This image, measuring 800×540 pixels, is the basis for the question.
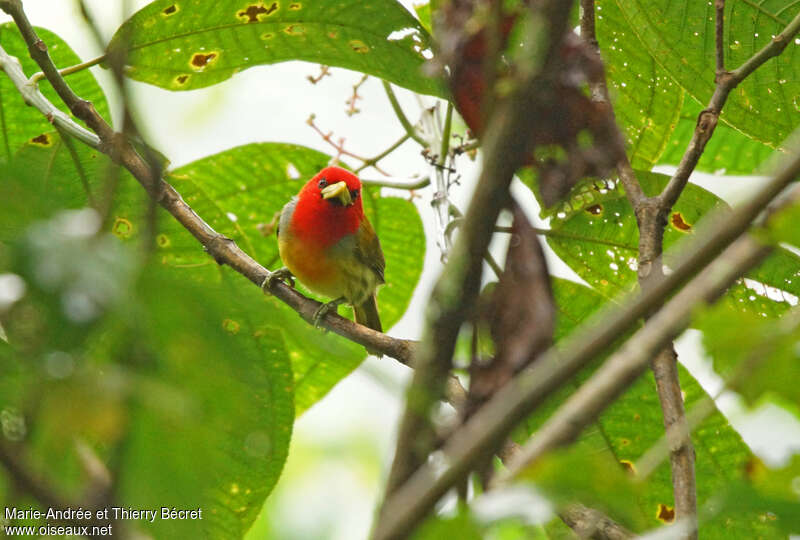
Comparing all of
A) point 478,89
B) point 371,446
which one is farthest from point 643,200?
point 371,446

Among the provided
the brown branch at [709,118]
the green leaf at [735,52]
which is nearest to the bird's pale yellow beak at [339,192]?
the green leaf at [735,52]

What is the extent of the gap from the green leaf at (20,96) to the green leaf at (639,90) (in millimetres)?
1428

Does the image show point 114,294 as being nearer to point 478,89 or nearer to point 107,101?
point 478,89

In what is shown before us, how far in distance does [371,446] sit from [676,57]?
4.09m

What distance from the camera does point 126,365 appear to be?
0.74 meters

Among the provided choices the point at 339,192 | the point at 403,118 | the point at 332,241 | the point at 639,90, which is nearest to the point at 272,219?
the point at 339,192

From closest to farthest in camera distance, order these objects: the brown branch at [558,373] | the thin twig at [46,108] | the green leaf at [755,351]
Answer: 1. the brown branch at [558,373]
2. the green leaf at [755,351]
3. the thin twig at [46,108]

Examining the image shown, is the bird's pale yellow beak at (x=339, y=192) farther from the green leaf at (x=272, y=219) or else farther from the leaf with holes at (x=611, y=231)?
the leaf with holes at (x=611, y=231)

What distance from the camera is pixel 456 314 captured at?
2.19ft

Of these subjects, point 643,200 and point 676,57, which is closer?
point 643,200

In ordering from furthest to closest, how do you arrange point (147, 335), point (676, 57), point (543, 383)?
1. point (676, 57)
2. point (147, 335)
3. point (543, 383)

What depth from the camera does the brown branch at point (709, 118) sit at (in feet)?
6.08

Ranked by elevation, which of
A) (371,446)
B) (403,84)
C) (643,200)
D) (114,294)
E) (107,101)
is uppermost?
(371,446)

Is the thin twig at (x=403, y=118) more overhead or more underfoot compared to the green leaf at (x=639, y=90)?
more overhead
